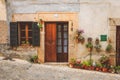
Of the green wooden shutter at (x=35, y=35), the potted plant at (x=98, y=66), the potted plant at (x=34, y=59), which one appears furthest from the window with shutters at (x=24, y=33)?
the potted plant at (x=98, y=66)

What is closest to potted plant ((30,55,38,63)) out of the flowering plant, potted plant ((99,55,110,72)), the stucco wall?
the flowering plant

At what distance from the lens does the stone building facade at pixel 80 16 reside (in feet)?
49.6

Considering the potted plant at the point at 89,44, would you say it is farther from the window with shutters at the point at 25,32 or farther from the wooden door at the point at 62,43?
the window with shutters at the point at 25,32

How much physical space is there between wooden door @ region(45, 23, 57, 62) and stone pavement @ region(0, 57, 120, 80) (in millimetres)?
1079

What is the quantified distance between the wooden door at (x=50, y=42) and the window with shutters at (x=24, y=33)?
471 millimetres

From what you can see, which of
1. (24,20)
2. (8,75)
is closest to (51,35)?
(24,20)

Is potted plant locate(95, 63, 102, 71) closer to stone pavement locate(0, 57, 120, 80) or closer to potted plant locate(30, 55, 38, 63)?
stone pavement locate(0, 57, 120, 80)

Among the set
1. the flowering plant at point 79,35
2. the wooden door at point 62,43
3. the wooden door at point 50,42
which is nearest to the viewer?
the flowering plant at point 79,35

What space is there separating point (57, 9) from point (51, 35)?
124 centimetres

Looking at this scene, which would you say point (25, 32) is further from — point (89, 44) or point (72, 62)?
point (89, 44)

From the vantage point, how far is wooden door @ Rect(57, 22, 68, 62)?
15.5 meters

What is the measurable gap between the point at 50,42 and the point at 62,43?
1.86 feet

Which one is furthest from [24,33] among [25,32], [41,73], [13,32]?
[41,73]

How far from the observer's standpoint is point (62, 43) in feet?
51.3
